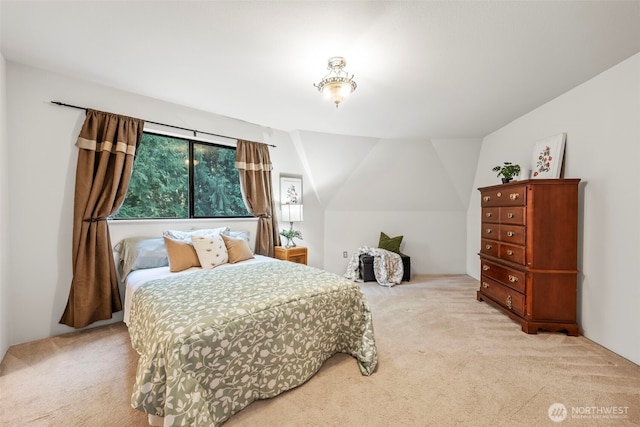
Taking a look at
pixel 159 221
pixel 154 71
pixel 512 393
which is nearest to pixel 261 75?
pixel 154 71

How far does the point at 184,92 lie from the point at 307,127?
1674 millimetres

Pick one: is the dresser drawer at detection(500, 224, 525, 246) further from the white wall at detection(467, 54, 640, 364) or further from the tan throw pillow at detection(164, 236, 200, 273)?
the tan throw pillow at detection(164, 236, 200, 273)

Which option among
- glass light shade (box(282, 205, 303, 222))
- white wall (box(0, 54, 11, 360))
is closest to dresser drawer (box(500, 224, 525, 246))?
glass light shade (box(282, 205, 303, 222))

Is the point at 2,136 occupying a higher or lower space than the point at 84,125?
lower

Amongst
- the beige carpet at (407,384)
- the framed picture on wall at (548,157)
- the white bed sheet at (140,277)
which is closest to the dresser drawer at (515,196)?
the framed picture on wall at (548,157)

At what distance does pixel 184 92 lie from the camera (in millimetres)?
2732

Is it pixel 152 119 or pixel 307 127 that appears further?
pixel 307 127

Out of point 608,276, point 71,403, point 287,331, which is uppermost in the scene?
point 608,276

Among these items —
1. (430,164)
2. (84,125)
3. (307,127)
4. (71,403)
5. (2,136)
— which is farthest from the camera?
(430,164)

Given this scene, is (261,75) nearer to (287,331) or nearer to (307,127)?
(307,127)

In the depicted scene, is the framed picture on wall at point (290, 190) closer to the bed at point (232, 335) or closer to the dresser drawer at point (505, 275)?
the bed at point (232, 335)

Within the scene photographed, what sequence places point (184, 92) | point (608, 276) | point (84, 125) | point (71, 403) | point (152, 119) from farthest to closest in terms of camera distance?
point (152, 119)
point (184, 92)
point (84, 125)
point (608, 276)
point (71, 403)

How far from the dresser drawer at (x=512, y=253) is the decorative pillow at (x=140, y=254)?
3676 millimetres

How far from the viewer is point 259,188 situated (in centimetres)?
380
